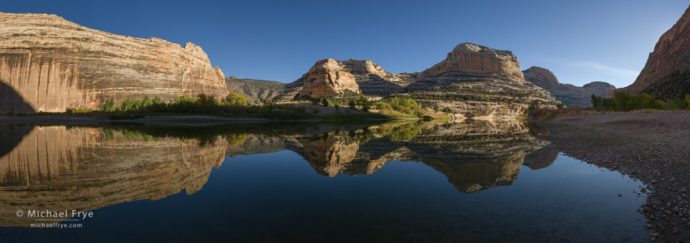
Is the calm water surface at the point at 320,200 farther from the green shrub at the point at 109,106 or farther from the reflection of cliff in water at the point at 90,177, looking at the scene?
the green shrub at the point at 109,106

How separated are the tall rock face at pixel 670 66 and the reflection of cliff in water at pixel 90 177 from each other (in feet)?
529

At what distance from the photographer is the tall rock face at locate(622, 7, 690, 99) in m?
127

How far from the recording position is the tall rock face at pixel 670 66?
127188 mm

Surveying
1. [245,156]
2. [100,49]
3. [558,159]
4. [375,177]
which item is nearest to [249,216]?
[375,177]

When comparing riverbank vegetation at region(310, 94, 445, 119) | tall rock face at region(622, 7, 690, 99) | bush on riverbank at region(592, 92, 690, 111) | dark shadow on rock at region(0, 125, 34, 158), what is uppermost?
tall rock face at region(622, 7, 690, 99)

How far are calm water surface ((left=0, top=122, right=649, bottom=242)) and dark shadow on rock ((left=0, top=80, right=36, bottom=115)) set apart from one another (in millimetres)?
152449

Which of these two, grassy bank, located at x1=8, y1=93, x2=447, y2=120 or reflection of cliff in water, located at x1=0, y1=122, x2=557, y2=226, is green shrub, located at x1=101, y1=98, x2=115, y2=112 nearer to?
grassy bank, located at x1=8, y1=93, x2=447, y2=120

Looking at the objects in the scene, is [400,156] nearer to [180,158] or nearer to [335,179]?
[335,179]

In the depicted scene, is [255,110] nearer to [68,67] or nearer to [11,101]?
[68,67]

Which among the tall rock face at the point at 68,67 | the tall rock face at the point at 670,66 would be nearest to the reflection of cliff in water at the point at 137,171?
the tall rock face at the point at 670,66

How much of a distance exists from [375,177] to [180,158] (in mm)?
13942

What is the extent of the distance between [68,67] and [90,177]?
167097 mm

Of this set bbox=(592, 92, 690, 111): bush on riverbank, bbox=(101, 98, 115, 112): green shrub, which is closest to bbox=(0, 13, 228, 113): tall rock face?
bbox=(101, 98, 115, 112): green shrub

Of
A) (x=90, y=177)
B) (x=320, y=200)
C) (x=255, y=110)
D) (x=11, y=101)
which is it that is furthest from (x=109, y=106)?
(x=320, y=200)
